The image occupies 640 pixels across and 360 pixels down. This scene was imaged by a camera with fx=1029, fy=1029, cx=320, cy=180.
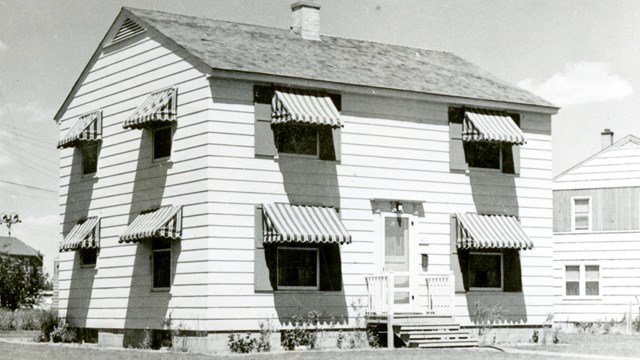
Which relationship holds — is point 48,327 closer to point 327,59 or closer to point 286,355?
point 286,355

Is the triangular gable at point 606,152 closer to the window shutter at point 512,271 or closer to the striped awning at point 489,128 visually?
the striped awning at point 489,128

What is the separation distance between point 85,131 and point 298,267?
753cm

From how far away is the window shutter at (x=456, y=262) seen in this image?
89.2 ft

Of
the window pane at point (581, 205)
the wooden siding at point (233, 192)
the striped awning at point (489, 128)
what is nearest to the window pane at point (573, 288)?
the window pane at point (581, 205)

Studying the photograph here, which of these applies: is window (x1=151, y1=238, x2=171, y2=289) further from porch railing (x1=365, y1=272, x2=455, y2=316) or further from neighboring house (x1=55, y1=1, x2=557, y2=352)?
porch railing (x1=365, y1=272, x2=455, y2=316)

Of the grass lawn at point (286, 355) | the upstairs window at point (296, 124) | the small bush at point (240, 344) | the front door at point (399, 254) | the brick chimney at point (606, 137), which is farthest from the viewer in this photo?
the brick chimney at point (606, 137)

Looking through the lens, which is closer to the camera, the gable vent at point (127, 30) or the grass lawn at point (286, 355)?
the grass lawn at point (286, 355)

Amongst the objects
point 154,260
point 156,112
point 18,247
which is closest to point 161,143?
point 156,112

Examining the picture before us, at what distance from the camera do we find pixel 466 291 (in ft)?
89.7

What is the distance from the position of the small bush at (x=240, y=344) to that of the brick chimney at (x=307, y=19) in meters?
9.53

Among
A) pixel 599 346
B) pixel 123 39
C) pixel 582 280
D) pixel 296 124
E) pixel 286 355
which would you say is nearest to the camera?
pixel 286 355

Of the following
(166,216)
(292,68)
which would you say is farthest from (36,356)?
(292,68)

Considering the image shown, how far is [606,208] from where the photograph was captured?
39.2 metres

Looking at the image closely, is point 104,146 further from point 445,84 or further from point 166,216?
point 445,84
